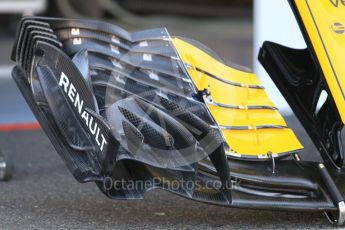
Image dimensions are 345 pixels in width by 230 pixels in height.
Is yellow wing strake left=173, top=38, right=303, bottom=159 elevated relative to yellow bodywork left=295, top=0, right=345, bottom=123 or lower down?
lower down

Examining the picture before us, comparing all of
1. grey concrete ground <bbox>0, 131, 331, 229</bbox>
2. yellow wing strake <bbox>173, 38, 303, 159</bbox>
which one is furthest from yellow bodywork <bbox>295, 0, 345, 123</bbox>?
grey concrete ground <bbox>0, 131, 331, 229</bbox>

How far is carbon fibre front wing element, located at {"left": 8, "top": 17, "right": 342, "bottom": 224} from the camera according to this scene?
3.32 meters

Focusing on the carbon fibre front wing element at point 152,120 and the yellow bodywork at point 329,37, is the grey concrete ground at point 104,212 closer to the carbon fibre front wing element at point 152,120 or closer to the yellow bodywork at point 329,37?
the carbon fibre front wing element at point 152,120

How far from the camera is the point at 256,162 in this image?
3619mm

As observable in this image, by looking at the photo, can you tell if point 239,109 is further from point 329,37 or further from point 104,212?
point 104,212

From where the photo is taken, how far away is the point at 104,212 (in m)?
3.87

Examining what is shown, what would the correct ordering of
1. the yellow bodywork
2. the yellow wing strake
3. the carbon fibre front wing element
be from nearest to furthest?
the carbon fibre front wing element < the yellow bodywork < the yellow wing strake

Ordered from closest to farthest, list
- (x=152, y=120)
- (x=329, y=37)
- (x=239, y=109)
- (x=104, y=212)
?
(x=152, y=120), (x=329, y=37), (x=239, y=109), (x=104, y=212)

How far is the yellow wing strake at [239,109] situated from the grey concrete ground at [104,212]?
35 centimetres

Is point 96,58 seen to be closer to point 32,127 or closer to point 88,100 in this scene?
point 88,100

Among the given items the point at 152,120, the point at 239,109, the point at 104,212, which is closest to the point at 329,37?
the point at 239,109

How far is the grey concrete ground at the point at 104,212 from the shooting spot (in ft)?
12.0

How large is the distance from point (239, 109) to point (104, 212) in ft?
2.83

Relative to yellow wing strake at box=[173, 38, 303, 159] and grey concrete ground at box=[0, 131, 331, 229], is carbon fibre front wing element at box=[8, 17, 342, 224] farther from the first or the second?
grey concrete ground at box=[0, 131, 331, 229]
